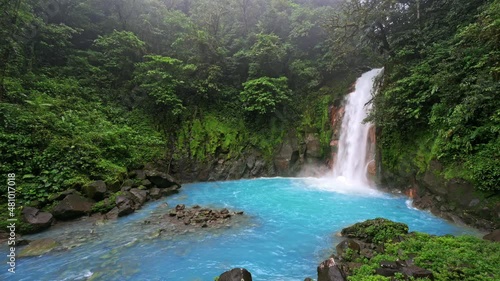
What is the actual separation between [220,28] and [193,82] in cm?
799

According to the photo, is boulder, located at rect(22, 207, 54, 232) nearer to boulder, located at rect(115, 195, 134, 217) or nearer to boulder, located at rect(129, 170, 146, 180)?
boulder, located at rect(115, 195, 134, 217)

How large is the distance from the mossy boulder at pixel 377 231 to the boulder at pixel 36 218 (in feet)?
32.6

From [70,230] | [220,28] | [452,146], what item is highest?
[220,28]

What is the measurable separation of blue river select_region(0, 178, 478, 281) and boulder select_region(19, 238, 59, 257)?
274 mm

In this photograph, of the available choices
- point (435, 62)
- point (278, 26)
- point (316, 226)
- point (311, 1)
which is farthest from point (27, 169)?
point (311, 1)

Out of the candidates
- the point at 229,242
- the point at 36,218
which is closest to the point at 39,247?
the point at 36,218

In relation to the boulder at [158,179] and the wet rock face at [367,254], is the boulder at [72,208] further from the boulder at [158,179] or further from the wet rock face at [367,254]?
the wet rock face at [367,254]

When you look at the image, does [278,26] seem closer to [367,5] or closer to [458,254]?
[367,5]

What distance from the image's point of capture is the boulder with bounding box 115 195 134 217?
381 inches

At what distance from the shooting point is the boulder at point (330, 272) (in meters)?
4.70

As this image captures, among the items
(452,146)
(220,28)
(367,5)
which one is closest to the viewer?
(452,146)

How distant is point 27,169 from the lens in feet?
31.6

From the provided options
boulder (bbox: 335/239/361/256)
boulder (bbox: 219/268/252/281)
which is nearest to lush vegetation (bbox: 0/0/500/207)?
boulder (bbox: 335/239/361/256)

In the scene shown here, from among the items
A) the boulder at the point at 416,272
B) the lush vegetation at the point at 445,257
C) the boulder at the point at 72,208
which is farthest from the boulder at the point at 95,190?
the boulder at the point at 416,272
